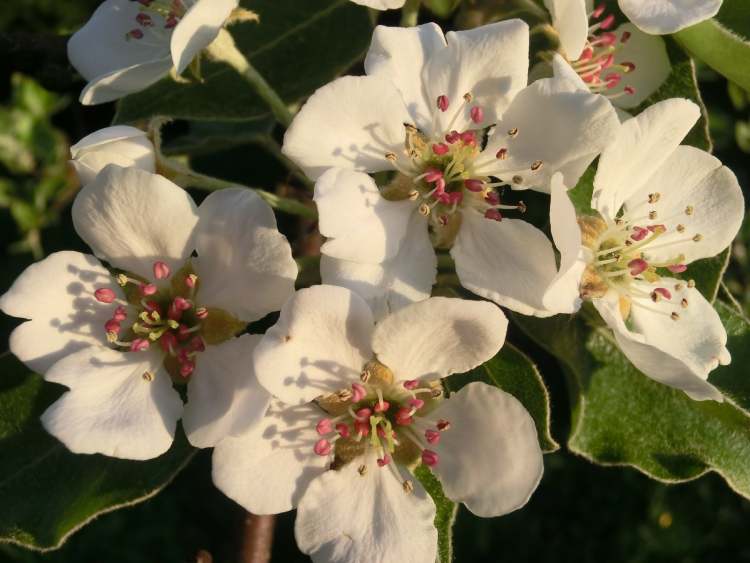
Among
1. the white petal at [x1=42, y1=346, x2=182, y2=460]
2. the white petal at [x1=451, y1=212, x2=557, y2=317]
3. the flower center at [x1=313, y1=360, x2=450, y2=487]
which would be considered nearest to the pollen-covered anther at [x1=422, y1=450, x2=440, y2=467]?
the flower center at [x1=313, y1=360, x2=450, y2=487]

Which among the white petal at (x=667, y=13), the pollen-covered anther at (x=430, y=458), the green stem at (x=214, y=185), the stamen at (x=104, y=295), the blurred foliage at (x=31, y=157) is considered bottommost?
the blurred foliage at (x=31, y=157)

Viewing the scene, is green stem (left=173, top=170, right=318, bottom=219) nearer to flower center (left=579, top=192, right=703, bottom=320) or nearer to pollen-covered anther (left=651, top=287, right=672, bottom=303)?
flower center (left=579, top=192, right=703, bottom=320)

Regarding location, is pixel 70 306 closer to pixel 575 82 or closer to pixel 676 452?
pixel 575 82

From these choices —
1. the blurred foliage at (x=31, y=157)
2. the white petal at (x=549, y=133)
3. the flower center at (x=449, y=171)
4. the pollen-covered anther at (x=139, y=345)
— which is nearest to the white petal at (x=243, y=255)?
the pollen-covered anther at (x=139, y=345)

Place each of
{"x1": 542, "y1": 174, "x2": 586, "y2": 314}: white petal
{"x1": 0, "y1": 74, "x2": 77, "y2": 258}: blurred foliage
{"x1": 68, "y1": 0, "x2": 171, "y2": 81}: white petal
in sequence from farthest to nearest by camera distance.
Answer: {"x1": 0, "y1": 74, "x2": 77, "y2": 258}: blurred foliage → {"x1": 68, "y1": 0, "x2": 171, "y2": 81}: white petal → {"x1": 542, "y1": 174, "x2": 586, "y2": 314}: white petal

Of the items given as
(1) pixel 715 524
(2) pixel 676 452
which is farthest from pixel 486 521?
(2) pixel 676 452

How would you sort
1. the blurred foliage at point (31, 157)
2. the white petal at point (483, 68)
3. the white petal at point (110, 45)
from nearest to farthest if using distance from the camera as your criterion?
the white petal at point (483, 68), the white petal at point (110, 45), the blurred foliage at point (31, 157)

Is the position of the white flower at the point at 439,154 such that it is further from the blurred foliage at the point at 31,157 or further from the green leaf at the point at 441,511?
the blurred foliage at the point at 31,157
